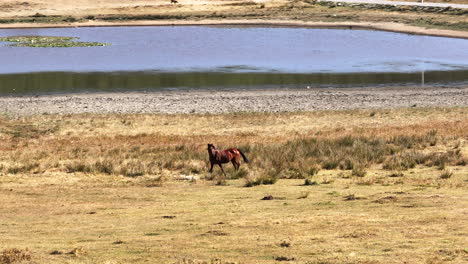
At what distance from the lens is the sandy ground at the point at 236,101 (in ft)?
132

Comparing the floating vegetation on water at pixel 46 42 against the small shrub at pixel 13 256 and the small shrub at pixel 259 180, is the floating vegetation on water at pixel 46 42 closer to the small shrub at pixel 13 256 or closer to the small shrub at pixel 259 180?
the small shrub at pixel 259 180

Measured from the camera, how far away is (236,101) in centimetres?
4241

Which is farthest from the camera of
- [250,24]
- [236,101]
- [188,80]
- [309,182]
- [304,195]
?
[250,24]

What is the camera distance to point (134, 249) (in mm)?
12258

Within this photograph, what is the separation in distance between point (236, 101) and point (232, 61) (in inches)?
820

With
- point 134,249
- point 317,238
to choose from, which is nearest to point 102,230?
point 134,249

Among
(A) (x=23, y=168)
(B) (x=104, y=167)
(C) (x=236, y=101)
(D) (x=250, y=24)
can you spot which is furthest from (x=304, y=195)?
(D) (x=250, y=24)

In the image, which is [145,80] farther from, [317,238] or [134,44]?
[317,238]

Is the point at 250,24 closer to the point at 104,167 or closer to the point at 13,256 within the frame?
the point at 104,167

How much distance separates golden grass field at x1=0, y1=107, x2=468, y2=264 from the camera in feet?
39.5

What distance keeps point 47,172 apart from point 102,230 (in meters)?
8.21

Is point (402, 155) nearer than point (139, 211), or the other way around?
point (139, 211)

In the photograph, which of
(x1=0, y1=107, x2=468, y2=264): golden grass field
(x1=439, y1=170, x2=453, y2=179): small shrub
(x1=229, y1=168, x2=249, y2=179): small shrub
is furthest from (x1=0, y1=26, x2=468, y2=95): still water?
(x1=439, y1=170, x2=453, y2=179): small shrub

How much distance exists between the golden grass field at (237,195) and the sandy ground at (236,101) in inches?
253
